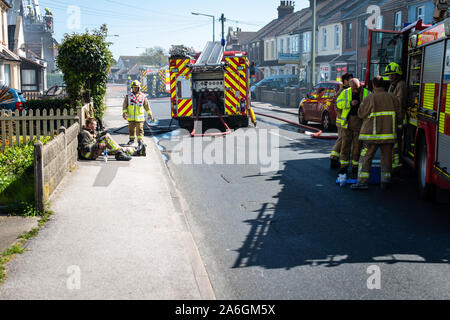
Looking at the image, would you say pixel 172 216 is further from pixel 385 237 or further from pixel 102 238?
pixel 385 237

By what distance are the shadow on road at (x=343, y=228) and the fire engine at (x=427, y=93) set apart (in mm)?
584

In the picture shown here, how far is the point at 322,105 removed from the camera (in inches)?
728

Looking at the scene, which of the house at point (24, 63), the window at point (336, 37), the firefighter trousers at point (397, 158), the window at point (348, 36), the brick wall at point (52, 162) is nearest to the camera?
the brick wall at point (52, 162)

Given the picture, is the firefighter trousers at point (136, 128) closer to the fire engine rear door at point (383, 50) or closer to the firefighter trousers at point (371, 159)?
the fire engine rear door at point (383, 50)

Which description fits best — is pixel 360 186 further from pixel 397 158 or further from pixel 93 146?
pixel 93 146

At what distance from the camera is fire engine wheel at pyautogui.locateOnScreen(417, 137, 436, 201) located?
26.2ft

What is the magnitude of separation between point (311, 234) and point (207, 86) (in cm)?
1276

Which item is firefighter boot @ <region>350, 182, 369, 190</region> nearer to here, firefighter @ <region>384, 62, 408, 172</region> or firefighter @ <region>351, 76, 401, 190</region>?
firefighter @ <region>351, 76, 401, 190</region>

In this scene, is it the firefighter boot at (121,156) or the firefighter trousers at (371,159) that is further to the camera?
the firefighter boot at (121,156)

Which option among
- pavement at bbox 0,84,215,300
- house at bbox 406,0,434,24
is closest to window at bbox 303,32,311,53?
house at bbox 406,0,434,24

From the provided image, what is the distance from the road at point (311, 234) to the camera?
491cm

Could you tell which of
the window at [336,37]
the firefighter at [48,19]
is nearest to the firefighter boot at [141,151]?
the window at [336,37]

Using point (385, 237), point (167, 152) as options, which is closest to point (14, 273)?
point (385, 237)

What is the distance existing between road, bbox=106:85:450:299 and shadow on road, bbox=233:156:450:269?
0.04ft
